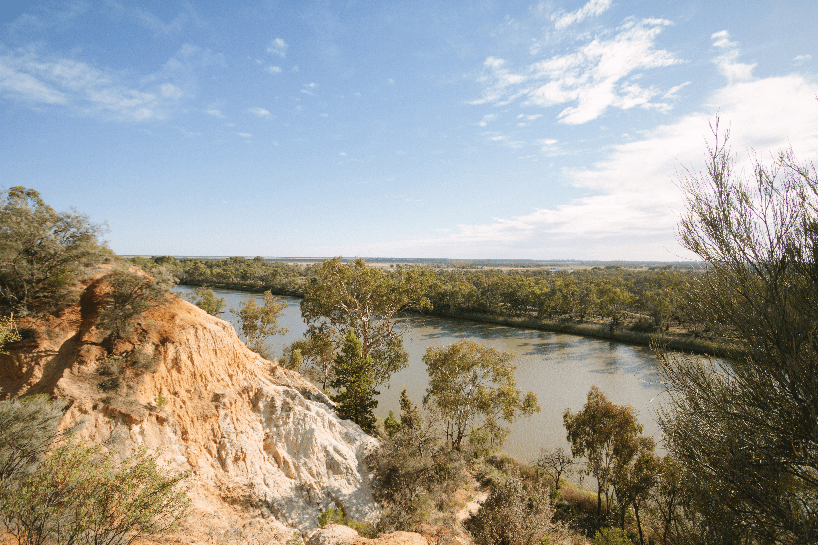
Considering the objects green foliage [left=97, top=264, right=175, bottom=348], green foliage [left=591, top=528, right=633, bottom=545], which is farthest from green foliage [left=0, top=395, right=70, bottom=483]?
green foliage [left=591, top=528, right=633, bottom=545]

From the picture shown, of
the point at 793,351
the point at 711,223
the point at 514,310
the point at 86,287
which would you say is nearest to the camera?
the point at 793,351

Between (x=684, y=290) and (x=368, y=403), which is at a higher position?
(x=684, y=290)

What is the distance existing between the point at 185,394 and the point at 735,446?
53.3 feet

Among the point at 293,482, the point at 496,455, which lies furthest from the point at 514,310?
the point at 293,482

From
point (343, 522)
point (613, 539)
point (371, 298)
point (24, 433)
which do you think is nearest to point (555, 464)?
point (613, 539)

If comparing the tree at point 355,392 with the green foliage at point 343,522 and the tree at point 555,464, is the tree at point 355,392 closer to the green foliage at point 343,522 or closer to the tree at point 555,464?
the green foliage at point 343,522

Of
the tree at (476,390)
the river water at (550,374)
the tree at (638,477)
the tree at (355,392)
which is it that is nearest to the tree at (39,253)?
the river water at (550,374)

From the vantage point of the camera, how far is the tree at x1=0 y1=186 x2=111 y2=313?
12172 mm

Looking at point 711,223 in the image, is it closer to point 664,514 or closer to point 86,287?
point 664,514

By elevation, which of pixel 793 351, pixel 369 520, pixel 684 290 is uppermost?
pixel 684 290

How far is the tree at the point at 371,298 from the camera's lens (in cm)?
2462

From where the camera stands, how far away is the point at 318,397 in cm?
1870

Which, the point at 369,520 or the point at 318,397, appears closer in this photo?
the point at 369,520

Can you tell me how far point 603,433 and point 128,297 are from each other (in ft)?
66.8
